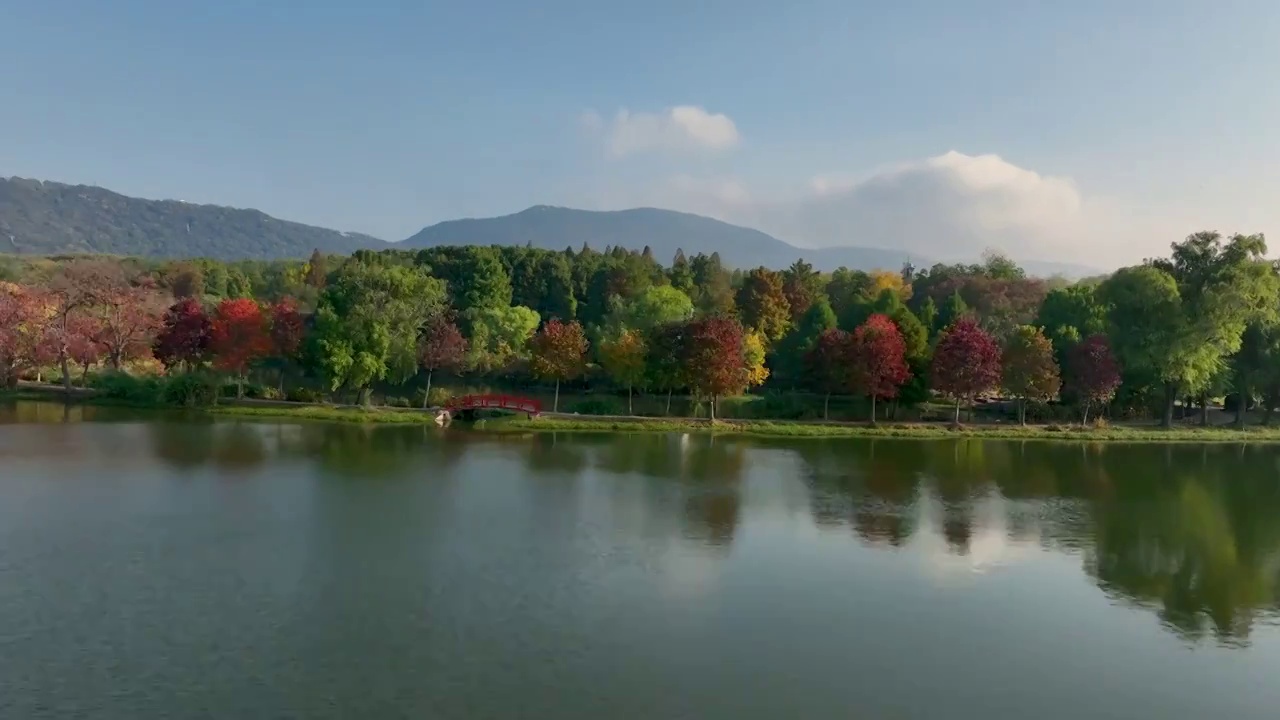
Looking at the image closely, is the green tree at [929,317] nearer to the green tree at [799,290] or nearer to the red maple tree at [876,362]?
the green tree at [799,290]

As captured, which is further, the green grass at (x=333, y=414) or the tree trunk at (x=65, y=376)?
the tree trunk at (x=65, y=376)

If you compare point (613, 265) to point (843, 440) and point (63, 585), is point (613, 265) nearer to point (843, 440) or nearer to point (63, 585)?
point (843, 440)

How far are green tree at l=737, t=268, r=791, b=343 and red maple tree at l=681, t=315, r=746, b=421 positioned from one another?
560 inches

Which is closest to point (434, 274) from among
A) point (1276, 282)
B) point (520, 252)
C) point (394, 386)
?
point (520, 252)

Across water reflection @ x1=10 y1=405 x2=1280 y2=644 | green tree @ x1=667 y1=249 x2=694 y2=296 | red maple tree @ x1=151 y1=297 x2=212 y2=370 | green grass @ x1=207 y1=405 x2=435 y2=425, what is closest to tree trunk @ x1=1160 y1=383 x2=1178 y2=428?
water reflection @ x1=10 y1=405 x2=1280 y2=644

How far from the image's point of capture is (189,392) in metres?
37.0

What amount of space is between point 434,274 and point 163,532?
162 ft

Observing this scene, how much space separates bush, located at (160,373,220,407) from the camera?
37.0m

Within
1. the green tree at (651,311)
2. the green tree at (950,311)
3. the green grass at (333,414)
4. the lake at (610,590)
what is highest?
the green tree at (950,311)

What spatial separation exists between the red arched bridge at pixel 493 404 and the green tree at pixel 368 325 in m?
2.55

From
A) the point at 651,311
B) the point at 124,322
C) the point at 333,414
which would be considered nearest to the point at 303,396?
the point at 333,414

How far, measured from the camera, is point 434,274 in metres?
65.7

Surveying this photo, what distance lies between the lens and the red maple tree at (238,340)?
3869cm

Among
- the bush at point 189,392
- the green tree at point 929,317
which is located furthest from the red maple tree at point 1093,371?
the bush at point 189,392
